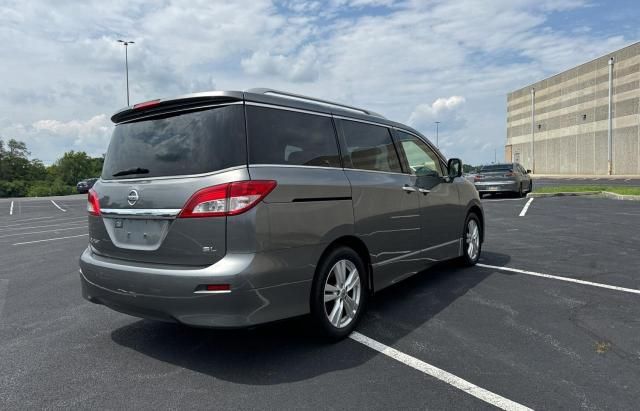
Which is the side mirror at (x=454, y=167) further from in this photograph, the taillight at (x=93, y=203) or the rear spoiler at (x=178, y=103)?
the taillight at (x=93, y=203)

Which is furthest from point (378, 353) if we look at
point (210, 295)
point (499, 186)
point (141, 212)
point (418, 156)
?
point (499, 186)

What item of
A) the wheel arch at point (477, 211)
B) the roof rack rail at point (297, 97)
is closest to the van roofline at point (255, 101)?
the roof rack rail at point (297, 97)

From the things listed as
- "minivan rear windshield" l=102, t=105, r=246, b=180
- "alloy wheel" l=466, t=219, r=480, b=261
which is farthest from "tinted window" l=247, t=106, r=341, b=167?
"alloy wheel" l=466, t=219, r=480, b=261

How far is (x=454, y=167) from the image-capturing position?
5.72 m

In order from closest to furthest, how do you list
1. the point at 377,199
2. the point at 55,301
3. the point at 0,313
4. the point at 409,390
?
the point at 409,390 < the point at 377,199 < the point at 0,313 < the point at 55,301

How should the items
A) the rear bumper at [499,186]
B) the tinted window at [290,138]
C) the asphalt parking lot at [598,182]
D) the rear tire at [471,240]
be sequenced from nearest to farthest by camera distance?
1. the tinted window at [290,138]
2. the rear tire at [471,240]
3. the rear bumper at [499,186]
4. the asphalt parking lot at [598,182]

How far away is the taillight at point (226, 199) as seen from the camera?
3.01 m

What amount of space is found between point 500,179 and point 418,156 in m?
15.9

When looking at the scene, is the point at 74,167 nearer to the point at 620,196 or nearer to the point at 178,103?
the point at 620,196

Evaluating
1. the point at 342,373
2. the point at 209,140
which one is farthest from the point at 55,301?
the point at 342,373

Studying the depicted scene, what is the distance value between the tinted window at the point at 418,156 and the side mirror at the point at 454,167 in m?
0.13

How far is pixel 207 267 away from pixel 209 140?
851 mm

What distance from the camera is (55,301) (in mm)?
5137

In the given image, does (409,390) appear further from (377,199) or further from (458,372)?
(377,199)
